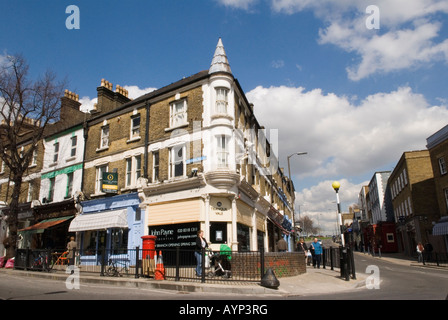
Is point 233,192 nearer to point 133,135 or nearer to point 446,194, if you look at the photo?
point 133,135

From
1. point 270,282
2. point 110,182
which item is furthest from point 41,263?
point 270,282

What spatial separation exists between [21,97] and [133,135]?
Result: 793 centimetres

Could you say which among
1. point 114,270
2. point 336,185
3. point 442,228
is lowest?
point 114,270

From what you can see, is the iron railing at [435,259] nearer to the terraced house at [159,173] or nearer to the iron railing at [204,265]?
the terraced house at [159,173]

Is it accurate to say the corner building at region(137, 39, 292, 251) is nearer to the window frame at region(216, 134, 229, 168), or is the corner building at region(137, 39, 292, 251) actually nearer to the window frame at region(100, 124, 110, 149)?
the window frame at region(216, 134, 229, 168)

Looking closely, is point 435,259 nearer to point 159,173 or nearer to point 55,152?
point 159,173

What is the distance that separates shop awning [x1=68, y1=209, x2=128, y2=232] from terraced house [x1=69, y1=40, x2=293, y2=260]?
64mm

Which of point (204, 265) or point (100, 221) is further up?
point (100, 221)

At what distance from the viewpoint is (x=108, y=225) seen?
19.7 meters

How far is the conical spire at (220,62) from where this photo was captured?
19.1 m

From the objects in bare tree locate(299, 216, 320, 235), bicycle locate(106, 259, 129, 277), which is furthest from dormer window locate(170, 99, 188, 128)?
bare tree locate(299, 216, 320, 235)

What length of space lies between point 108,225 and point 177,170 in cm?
541

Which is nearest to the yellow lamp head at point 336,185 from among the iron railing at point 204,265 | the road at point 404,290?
the iron railing at point 204,265

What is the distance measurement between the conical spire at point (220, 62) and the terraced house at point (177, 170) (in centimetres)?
6
